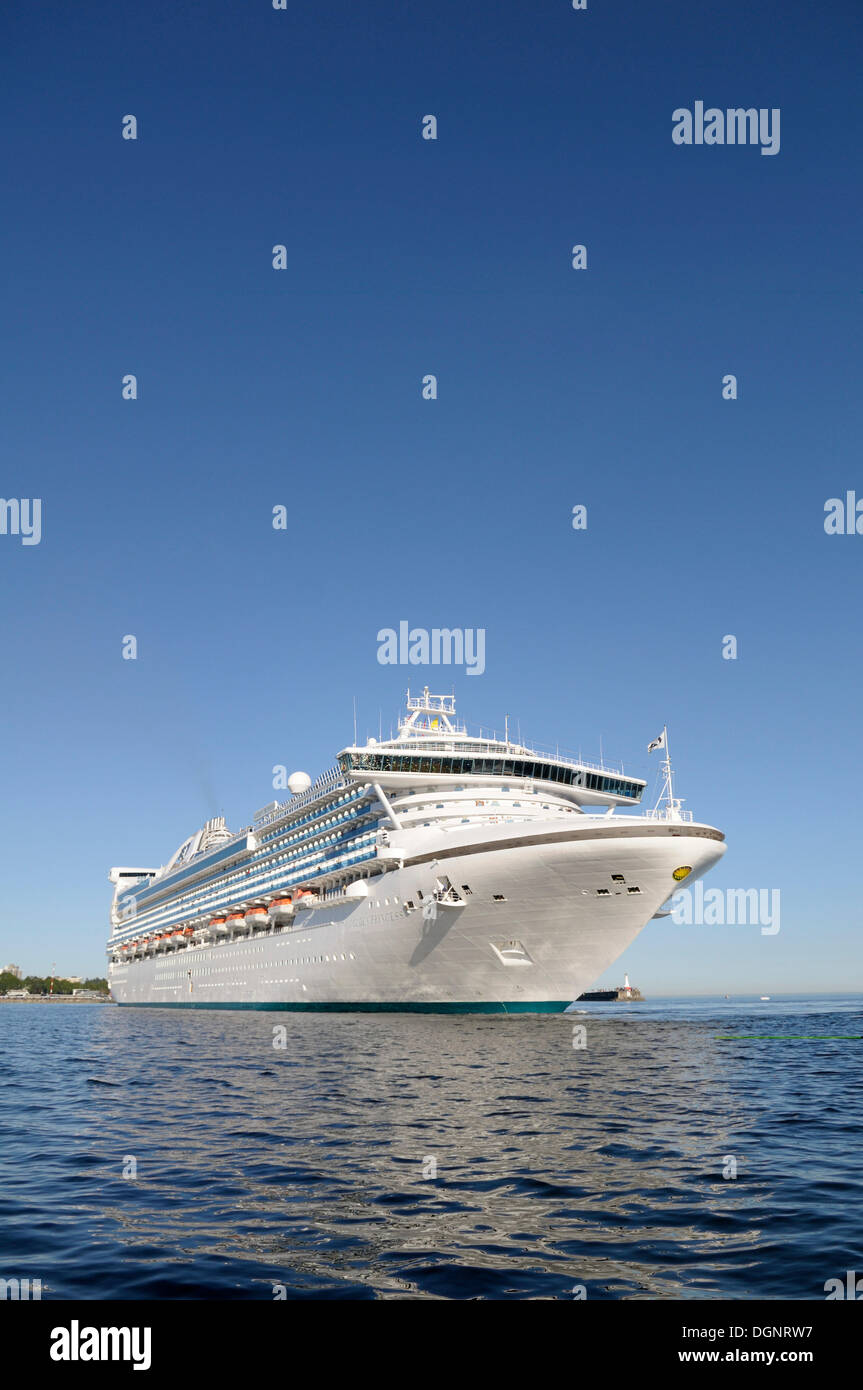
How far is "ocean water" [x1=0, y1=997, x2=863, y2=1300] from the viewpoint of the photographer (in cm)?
788

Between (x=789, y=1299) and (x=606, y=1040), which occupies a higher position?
(x=789, y=1299)

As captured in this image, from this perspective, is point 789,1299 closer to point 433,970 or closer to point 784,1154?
point 784,1154

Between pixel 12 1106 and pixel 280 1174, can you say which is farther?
pixel 12 1106

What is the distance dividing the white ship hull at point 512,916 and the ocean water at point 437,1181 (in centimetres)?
1251

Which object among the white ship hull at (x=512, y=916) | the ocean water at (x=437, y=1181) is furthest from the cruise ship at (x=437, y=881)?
the ocean water at (x=437, y=1181)

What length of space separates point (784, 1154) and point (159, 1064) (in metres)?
21.4

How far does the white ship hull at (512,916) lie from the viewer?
3666 centimetres

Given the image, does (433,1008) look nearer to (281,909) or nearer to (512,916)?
(512,916)

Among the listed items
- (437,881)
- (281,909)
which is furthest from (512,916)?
(281,909)

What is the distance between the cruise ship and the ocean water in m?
12.9

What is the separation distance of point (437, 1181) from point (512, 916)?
27693 millimetres
